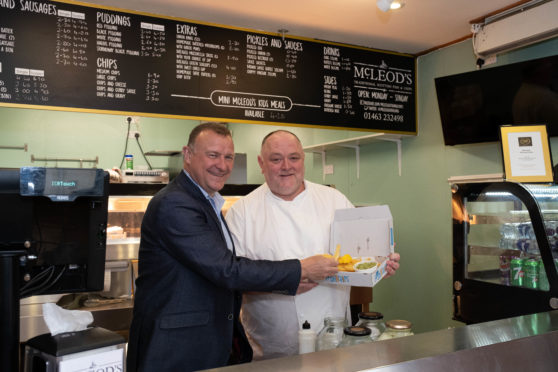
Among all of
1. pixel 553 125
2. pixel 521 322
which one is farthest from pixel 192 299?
pixel 553 125

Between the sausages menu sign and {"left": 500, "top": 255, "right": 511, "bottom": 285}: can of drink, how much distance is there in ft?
4.37

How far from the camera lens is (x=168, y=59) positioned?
309cm

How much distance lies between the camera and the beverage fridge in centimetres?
262

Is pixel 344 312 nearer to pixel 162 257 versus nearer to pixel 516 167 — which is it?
pixel 162 257

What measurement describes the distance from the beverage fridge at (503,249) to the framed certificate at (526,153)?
96 millimetres

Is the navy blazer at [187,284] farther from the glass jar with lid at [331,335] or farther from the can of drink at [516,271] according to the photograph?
the can of drink at [516,271]

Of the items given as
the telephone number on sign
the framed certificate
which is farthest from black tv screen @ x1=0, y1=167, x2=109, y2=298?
the telephone number on sign

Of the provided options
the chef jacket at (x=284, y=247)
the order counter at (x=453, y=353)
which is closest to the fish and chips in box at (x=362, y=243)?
the chef jacket at (x=284, y=247)

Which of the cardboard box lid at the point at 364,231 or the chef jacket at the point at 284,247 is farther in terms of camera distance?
the chef jacket at the point at 284,247

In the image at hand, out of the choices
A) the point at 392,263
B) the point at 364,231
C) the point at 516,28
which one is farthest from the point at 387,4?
the point at 392,263

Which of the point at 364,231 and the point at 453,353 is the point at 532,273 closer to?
the point at 364,231

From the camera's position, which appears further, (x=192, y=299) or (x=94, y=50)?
(x=94, y=50)

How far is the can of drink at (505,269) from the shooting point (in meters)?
2.94

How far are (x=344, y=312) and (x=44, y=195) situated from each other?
1502 mm
